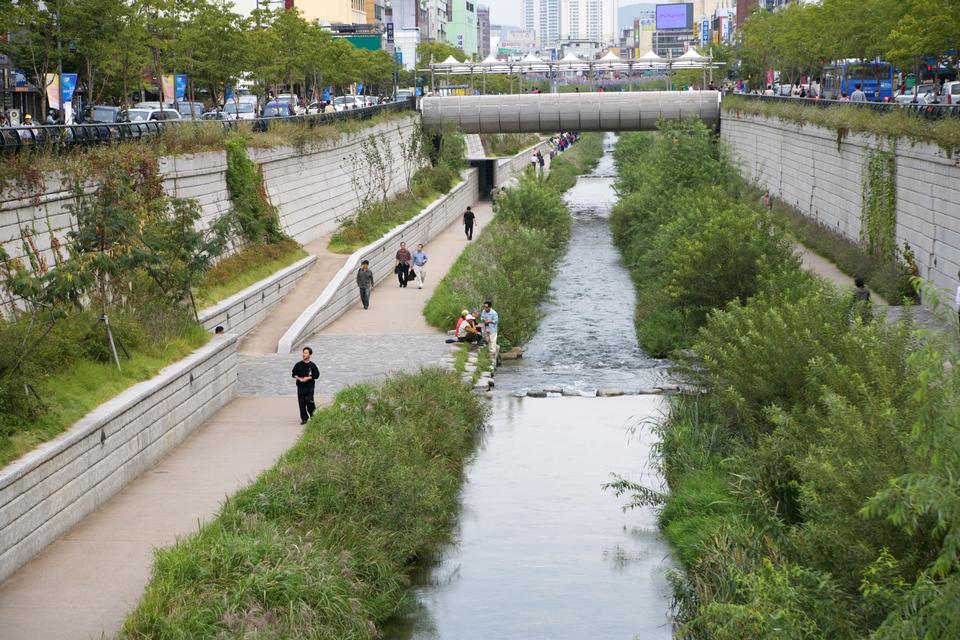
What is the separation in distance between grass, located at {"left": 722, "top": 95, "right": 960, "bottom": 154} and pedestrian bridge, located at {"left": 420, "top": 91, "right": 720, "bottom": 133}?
21.7 feet

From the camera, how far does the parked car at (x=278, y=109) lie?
61.5 m

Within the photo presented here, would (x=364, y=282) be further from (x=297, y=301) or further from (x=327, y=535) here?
(x=327, y=535)

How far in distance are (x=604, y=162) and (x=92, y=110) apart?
264 ft

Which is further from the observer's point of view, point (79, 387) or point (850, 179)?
point (850, 179)

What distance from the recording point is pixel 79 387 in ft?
54.4

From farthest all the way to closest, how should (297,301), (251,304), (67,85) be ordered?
1. (67,85)
2. (297,301)
3. (251,304)

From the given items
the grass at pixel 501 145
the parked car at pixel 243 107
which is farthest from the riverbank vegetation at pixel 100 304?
the grass at pixel 501 145

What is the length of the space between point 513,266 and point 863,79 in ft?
147

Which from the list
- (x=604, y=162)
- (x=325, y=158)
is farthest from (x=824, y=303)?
(x=604, y=162)

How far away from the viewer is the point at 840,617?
10320mm

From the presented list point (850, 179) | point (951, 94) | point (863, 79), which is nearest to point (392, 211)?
point (850, 179)

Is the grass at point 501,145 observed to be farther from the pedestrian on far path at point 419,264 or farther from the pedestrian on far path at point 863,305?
the pedestrian on far path at point 863,305

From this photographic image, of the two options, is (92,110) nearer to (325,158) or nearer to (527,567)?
(325,158)

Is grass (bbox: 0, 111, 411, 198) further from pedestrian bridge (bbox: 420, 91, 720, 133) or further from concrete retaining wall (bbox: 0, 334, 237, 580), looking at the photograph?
pedestrian bridge (bbox: 420, 91, 720, 133)
